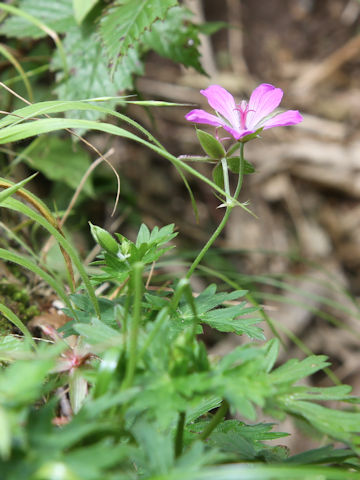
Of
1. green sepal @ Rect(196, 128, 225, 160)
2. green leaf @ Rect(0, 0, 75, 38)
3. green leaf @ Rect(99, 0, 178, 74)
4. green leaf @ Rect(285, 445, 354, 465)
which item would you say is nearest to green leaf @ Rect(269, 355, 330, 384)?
green leaf @ Rect(285, 445, 354, 465)

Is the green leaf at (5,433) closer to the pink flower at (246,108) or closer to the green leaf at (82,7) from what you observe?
the pink flower at (246,108)

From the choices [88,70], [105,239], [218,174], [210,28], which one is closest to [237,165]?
[218,174]

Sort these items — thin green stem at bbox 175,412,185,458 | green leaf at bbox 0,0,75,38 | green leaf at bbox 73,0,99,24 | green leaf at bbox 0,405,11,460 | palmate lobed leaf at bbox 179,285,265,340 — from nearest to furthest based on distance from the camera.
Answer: green leaf at bbox 0,405,11,460
thin green stem at bbox 175,412,185,458
palmate lobed leaf at bbox 179,285,265,340
green leaf at bbox 73,0,99,24
green leaf at bbox 0,0,75,38

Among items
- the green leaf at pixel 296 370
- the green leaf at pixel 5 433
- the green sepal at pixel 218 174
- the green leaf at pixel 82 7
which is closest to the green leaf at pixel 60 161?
the green leaf at pixel 82 7

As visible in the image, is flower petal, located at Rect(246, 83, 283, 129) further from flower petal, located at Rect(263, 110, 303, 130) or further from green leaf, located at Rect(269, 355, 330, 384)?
green leaf, located at Rect(269, 355, 330, 384)

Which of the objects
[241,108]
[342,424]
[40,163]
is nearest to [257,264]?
[40,163]

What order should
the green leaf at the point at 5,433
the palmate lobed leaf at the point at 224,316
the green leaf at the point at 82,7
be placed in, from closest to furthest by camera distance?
the green leaf at the point at 5,433 < the palmate lobed leaf at the point at 224,316 < the green leaf at the point at 82,7

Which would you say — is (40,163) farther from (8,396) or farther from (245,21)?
(245,21)
